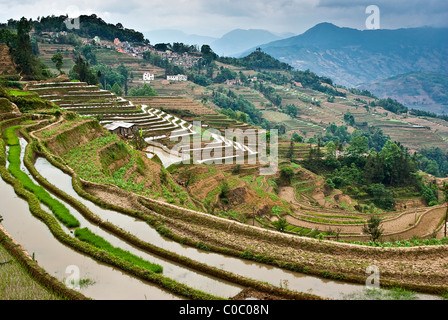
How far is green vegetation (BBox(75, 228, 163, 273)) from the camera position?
10.3 meters

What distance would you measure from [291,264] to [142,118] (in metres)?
Answer: 34.9

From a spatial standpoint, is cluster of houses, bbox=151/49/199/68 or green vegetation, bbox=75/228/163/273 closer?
green vegetation, bbox=75/228/163/273

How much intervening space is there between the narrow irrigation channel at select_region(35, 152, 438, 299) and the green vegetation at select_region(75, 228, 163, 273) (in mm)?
1116

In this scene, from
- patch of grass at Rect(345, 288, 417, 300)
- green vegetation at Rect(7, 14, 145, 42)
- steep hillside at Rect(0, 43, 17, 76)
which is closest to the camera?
patch of grass at Rect(345, 288, 417, 300)

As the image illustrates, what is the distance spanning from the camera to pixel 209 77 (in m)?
119

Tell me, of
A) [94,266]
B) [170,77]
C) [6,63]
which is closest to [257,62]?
[170,77]

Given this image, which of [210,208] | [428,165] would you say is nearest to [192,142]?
[210,208]

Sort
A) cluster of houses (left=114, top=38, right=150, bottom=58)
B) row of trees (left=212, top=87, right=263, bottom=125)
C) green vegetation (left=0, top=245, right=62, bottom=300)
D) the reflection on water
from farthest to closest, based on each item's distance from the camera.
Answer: cluster of houses (left=114, top=38, right=150, bottom=58) → row of trees (left=212, top=87, right=263, bottom=125) → the reflection on water → green vegetation (left=0, top=245, right=62, bottom=300)

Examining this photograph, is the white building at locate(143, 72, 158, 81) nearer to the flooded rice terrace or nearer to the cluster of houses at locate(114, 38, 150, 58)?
the cluster of houses at locate(114, 38, 150, 58)

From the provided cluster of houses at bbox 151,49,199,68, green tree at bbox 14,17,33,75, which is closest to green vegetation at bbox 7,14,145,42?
cluster of houses at bbox 151,49,199,68

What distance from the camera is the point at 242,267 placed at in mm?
10742
